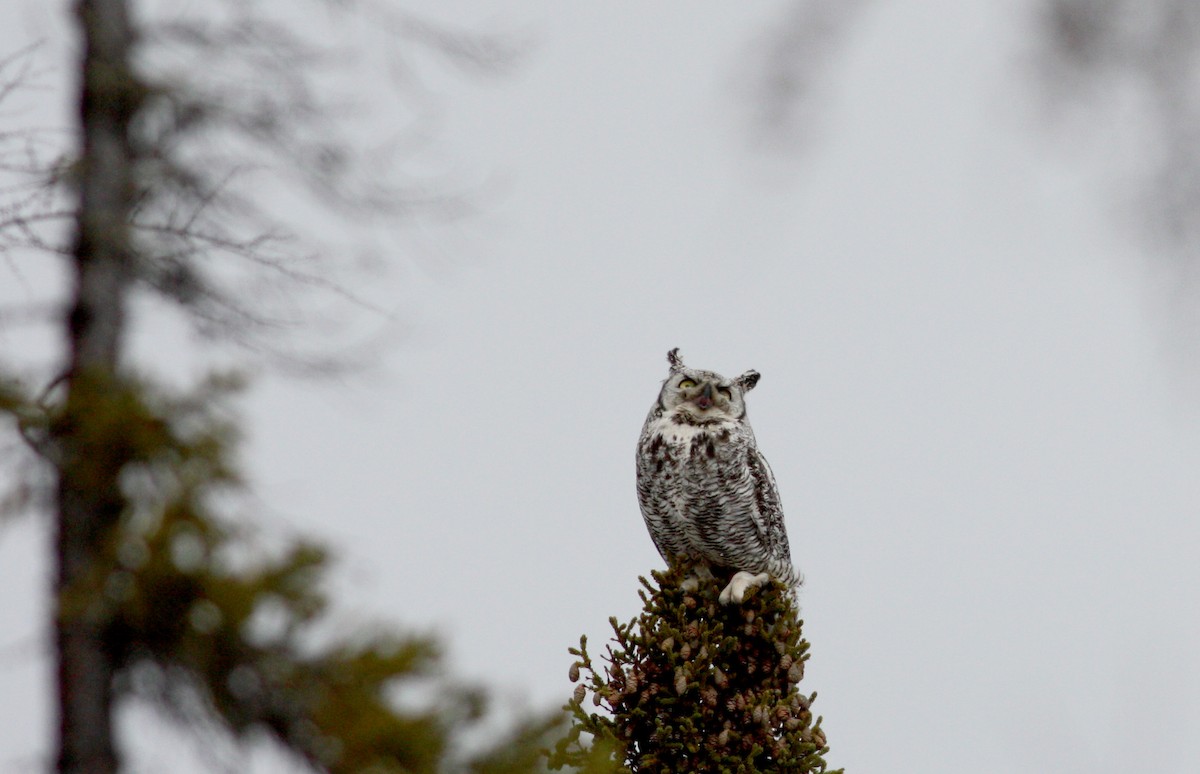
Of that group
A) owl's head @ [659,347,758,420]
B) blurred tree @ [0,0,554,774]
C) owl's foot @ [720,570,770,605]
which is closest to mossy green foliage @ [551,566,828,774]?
owl's foot @ [720,570,770,605]

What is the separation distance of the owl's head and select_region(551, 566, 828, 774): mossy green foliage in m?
0.66

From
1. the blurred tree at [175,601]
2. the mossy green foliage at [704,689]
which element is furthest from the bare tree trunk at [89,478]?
the mossy green foliage at [704,689]

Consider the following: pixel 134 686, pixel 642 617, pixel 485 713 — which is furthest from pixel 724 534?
pixel 134 686

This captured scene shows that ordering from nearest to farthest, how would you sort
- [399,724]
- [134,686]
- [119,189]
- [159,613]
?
1. [399,724]
2. [159,613]
3. [134,686]
4. [119,189]

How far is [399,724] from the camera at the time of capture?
1927 millimetres

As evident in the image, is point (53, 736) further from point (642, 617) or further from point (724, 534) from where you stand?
point (724, 534)

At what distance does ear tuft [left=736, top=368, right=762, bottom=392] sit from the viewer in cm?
455

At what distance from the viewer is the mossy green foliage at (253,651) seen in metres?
1.94

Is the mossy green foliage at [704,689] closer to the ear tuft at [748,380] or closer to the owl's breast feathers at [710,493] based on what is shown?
the owl's breast feathers at [710,493]

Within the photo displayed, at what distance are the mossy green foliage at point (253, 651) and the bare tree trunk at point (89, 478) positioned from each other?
61mm

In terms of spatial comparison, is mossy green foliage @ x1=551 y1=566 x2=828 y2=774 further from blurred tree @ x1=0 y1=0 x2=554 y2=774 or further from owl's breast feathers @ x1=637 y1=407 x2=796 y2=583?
blurred tree @ x1=0 y1=0 x2=554 y2=774

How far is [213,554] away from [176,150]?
8.77 feet

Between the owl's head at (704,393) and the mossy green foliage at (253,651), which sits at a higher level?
the owl's head at (704,393)

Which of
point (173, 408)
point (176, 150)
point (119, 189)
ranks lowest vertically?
point (173, 408)
